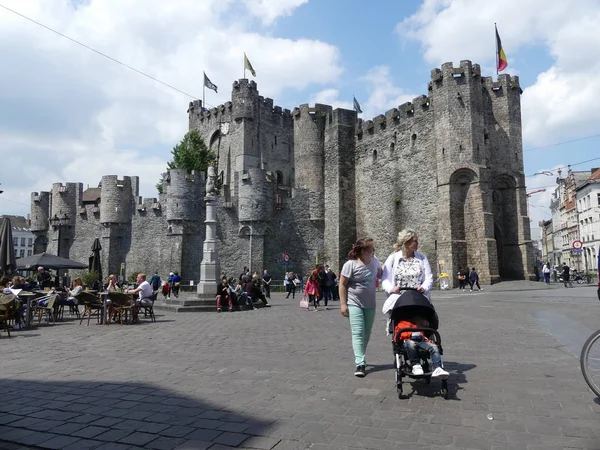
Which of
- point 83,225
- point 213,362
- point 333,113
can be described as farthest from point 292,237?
point 213,362

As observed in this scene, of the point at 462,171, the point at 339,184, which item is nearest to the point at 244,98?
the point at 339,184

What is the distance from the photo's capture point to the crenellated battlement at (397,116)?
2904 centimetres

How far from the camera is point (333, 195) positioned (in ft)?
113

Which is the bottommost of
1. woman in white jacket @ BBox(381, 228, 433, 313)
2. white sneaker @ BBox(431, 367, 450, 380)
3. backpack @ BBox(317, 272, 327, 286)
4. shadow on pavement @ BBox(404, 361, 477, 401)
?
shadow on pavement @ BBox(404, 361, 477, 401)

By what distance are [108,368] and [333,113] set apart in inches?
1262

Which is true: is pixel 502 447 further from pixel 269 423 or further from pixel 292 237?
pixel 292 237

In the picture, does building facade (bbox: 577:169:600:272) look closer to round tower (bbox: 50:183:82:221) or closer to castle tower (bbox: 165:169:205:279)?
castle tower (bbox: 165:169:205:279)

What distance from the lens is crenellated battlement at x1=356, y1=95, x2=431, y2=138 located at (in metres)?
29.0

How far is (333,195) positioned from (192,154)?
580 inches

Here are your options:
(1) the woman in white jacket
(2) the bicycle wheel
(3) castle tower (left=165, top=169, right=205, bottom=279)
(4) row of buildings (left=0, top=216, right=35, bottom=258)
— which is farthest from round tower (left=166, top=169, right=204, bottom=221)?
(4) row of buildings (left=0, top=216, right=35, bottom=258)

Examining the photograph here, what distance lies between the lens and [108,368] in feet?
18.4

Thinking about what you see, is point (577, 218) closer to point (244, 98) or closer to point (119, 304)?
point (244, 98)

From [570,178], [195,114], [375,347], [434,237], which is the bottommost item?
[375,347]

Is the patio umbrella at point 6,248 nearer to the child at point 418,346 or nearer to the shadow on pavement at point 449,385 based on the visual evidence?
the shadow on pavement at point 449,385
